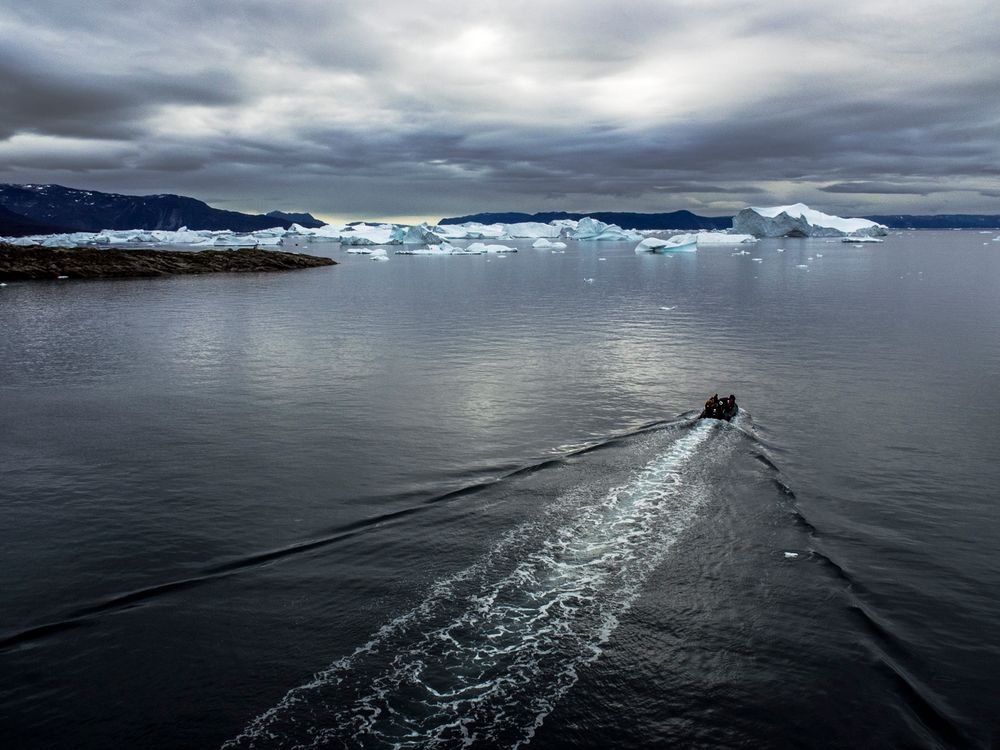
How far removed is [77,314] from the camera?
44.4 meters

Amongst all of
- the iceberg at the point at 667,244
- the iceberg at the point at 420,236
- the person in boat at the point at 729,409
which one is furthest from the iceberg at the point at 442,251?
the person in boat at the point at 729,409

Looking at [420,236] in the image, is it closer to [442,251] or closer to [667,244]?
[442,251]

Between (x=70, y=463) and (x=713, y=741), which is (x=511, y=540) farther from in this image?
(x=70, y=463)

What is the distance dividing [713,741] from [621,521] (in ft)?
18.0

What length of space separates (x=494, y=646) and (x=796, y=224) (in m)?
184

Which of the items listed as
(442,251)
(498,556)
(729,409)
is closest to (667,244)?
(442,251)

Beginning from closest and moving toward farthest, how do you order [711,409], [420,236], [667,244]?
[711,409] → [667,244] → [420,236]

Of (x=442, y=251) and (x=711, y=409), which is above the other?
(x=442, y=251)

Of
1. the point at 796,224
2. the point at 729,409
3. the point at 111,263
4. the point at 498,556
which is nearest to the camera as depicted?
the point at 498,556

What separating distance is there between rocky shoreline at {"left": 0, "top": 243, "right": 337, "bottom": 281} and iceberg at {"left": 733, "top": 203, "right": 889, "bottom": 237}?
4990 inches

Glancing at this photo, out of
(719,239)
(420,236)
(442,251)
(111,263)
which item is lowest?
(111,263)

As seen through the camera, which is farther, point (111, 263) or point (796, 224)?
point (796, 224)

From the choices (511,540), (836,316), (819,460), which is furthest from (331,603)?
(836,316)

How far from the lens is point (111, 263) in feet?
266
